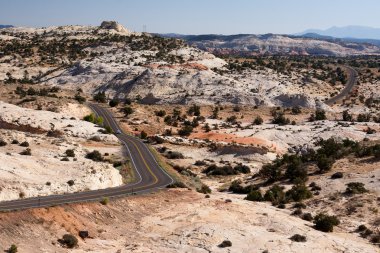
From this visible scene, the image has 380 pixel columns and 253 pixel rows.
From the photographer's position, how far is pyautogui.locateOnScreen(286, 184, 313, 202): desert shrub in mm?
51938

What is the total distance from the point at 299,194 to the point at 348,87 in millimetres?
115082

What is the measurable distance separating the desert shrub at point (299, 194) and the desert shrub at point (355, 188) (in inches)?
160

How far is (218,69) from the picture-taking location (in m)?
160

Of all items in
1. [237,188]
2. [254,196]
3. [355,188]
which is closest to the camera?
[355,188]

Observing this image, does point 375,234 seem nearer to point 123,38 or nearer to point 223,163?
point 223,163

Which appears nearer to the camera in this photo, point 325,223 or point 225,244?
point 225,244

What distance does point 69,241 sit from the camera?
33.5 metres

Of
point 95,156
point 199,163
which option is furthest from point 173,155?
point 95,156

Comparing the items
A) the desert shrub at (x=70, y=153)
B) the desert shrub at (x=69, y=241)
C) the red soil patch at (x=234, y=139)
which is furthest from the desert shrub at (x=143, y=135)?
the desert shrub at (x=69, y=241)

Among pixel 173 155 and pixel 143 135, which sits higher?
pixel 143 135

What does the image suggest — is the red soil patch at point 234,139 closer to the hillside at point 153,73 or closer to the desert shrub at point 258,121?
the desert shrub at point 258,121

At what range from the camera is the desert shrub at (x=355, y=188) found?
50094 millimetres

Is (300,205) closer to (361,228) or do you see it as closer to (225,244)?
(361,228)

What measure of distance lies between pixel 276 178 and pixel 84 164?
2411 cm
